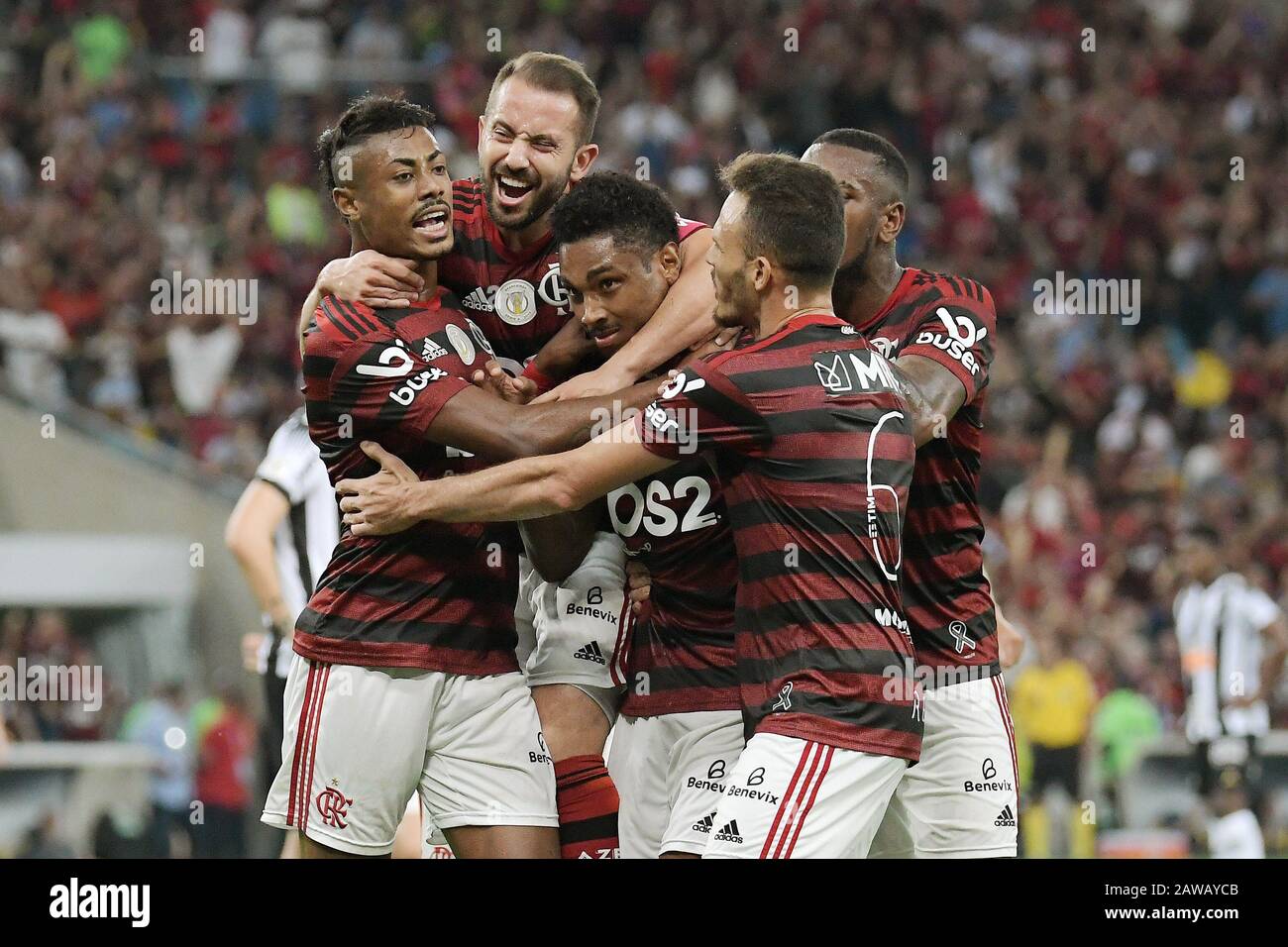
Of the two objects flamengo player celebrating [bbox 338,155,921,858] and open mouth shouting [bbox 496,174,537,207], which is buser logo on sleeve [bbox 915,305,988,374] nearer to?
flamengo player celebrating [bbox 338,155,921,858]

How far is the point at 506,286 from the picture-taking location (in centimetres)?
515

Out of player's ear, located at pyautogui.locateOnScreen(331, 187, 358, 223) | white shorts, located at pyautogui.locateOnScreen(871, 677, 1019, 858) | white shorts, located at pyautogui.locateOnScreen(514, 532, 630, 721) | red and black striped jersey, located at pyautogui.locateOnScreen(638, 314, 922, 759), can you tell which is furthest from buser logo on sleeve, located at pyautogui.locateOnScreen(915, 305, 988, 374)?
player's ear, located at pyautogui.locateOnScreen(331, 187, 358, 223)

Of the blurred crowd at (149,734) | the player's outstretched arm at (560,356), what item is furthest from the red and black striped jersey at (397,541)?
the blurred crowd at (149,734)

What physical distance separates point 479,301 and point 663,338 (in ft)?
2.29

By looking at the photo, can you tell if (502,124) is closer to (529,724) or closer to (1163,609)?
(529,724)

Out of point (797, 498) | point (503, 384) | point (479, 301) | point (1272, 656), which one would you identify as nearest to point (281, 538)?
point (479, 301)

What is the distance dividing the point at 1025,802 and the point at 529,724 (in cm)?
607

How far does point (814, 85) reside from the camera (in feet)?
52.2

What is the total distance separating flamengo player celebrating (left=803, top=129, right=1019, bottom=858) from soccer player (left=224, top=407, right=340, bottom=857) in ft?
9.30

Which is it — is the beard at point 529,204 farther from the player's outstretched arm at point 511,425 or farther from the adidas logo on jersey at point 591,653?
the adidas logo on jersey at point 591,653

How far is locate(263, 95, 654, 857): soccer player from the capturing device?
455 cm

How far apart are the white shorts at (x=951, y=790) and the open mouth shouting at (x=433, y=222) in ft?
6.32
